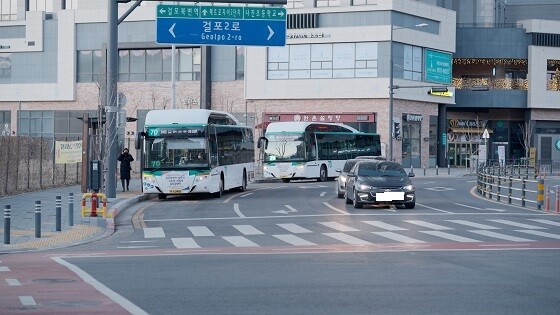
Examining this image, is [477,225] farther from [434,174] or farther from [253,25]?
[434,174]

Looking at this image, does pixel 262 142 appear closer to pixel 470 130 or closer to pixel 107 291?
pixel 107 291

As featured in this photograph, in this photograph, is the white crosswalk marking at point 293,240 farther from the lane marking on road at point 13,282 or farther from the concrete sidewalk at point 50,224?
the lane marking on road at point 13,282

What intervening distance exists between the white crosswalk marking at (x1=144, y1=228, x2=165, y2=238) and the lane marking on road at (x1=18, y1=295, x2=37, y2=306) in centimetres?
1117

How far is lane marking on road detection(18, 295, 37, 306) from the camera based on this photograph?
13141 mm

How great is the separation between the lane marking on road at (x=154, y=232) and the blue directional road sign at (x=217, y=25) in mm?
12557

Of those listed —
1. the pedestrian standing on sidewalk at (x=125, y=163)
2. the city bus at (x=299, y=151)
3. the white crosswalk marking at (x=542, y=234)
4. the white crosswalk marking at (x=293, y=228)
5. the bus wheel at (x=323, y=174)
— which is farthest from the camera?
the bus wheel at (x=323, y=174)

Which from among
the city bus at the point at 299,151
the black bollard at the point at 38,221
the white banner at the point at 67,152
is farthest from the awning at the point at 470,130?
the black bollard at the point at 38,221

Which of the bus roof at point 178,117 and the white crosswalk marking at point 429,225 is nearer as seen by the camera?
the white crosswalk marking at point 429,225

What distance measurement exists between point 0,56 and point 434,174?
120ft

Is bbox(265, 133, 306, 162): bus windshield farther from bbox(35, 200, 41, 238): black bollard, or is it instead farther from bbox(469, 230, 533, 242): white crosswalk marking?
bbox(35, 200, 41, 238): black bollard

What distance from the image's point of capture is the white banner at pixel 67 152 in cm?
4222

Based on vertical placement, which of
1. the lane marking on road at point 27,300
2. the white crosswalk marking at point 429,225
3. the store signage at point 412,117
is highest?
the store signage at point 412,117

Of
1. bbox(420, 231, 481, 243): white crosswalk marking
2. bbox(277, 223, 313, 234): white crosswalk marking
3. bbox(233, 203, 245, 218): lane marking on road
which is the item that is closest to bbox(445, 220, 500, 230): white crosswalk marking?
bbox(420, 231, 481, 243): white crosswalk marking

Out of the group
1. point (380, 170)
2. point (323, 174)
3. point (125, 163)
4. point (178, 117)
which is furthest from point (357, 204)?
point (323, 174)
